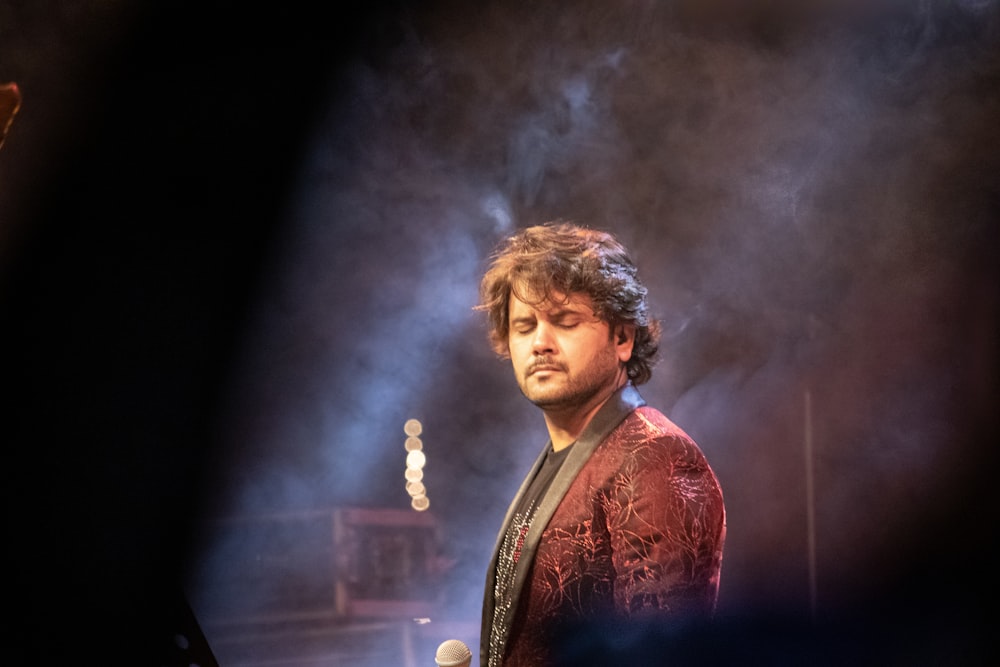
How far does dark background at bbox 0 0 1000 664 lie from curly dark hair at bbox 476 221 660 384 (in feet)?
2.32

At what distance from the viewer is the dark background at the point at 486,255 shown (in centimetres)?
267

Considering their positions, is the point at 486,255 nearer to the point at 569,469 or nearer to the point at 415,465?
the point at 415,465

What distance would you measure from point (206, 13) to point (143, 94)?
36cm

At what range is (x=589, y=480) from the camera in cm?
214

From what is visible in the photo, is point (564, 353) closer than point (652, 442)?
No

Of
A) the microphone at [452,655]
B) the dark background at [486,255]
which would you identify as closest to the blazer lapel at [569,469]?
the microphone at [452,655]

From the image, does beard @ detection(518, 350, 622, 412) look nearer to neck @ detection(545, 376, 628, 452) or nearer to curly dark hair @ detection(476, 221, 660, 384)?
neck @ detection(545, 376, 628, 452)

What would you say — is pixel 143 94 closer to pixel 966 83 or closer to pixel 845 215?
pixel 845 215

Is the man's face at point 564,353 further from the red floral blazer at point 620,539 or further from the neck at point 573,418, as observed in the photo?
the red floral blazer at point 620,539

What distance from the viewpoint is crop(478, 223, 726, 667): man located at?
1983mm

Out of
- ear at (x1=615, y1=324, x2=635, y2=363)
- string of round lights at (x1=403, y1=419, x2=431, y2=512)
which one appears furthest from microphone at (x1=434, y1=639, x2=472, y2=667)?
string of round lights at (x1=403, y1=419, x2=431, y2=512)

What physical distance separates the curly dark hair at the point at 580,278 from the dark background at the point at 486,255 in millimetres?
708

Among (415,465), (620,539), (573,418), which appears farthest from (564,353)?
(415,465)

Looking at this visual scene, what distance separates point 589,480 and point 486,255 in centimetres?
144
